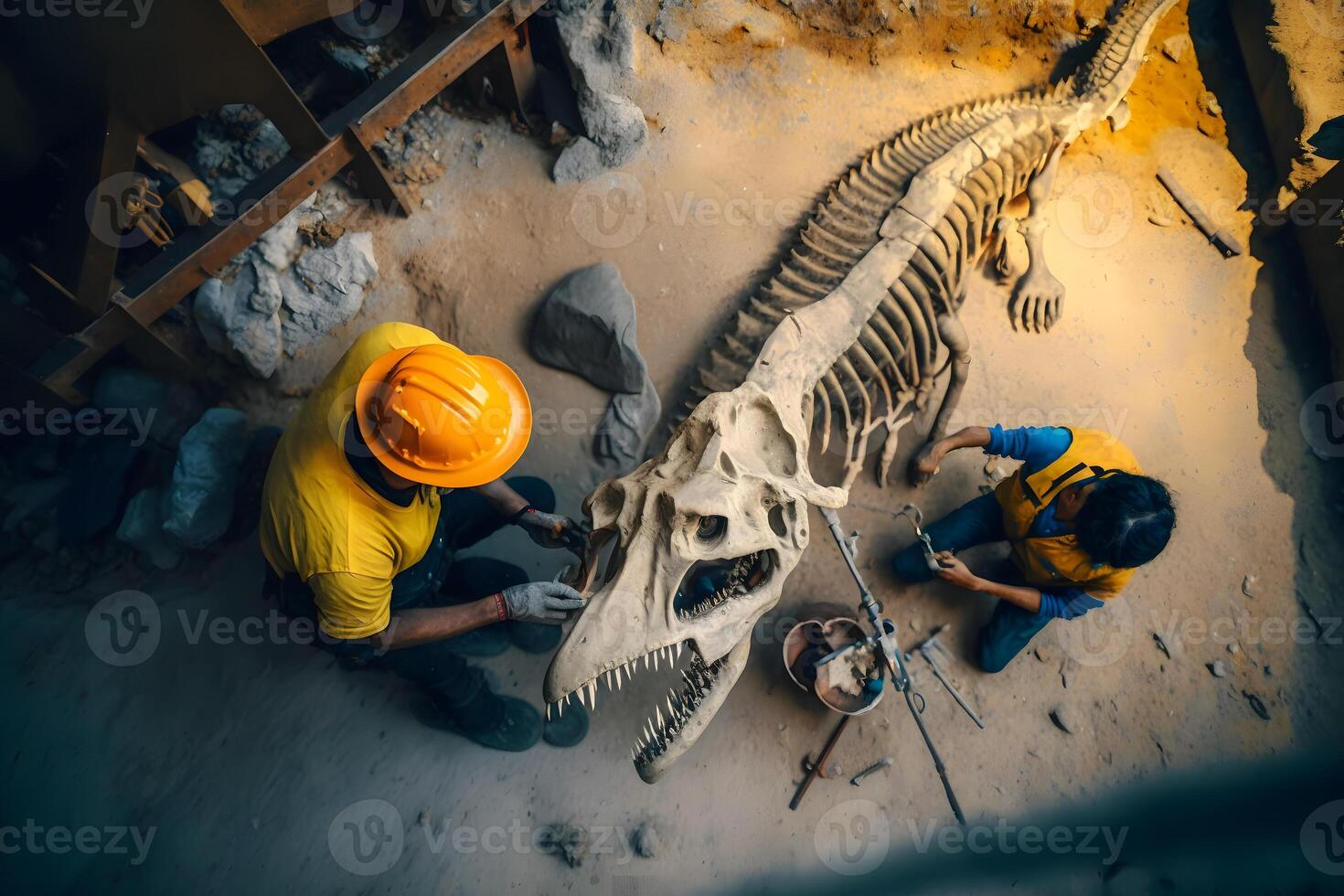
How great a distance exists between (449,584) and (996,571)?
3580 millimetres

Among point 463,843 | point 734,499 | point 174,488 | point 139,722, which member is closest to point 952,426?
point 734,499

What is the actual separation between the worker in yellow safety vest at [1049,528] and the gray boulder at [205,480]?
4.24m

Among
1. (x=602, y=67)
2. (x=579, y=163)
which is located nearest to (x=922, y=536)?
(x=579, y=163)

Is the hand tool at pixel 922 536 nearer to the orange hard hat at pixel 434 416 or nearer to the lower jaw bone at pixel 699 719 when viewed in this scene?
the lower jaw bone at pixel 699 719

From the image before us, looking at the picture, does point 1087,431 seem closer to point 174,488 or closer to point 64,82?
point 174,488

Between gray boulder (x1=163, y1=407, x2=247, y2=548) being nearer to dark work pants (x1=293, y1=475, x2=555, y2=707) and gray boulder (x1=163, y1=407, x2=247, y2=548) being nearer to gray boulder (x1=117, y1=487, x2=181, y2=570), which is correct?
gray boulder (x1=117, y1=487, x2=181, y2=570)

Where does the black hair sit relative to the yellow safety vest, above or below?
above

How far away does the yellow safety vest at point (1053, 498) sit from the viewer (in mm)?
3799

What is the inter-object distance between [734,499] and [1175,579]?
11.8 feet

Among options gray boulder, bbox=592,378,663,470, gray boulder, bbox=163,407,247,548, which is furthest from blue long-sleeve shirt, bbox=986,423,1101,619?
gray boulder, bbox=163,407,247,548

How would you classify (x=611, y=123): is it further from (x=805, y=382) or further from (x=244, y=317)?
(x=244, y=317)

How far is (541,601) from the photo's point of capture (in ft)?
11.1

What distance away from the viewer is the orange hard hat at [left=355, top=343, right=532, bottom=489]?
113 inches

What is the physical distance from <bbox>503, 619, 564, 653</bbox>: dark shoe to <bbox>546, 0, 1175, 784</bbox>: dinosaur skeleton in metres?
0.35
